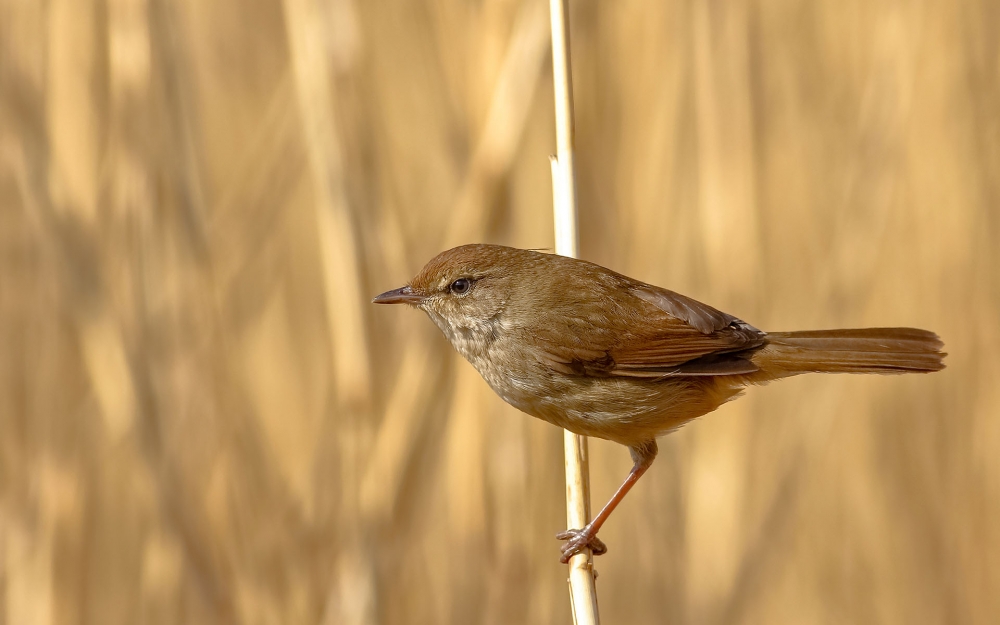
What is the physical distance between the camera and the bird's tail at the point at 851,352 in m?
1.98

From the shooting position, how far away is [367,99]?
2.62 metres

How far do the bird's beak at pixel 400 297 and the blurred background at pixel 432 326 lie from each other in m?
0.11

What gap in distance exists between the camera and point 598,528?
216 centimetres

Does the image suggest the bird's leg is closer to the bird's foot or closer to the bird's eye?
the bird's foot

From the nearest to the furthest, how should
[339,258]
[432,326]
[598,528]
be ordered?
[598,528]
[339,258]
[432,326]

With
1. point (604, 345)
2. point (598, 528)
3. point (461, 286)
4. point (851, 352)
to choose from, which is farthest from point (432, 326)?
point (851, 352)

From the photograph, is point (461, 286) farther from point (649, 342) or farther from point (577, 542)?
point (577, 542)

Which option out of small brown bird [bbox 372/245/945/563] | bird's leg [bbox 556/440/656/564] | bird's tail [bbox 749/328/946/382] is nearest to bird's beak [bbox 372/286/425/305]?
small brown bird [bbox 372/245/945/563]

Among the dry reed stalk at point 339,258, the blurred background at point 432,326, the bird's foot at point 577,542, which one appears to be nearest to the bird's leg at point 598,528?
the bird's foot at point 577,542

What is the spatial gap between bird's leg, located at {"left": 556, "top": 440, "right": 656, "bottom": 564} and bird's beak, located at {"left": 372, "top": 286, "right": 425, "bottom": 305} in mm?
618

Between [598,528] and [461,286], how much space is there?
2.04ft

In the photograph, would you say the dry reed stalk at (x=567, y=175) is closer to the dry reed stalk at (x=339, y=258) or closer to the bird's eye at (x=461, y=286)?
the bird's eye at (x=461, y=286)

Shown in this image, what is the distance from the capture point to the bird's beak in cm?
219

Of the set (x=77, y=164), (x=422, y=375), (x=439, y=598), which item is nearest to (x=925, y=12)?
(x=422, y=375)
